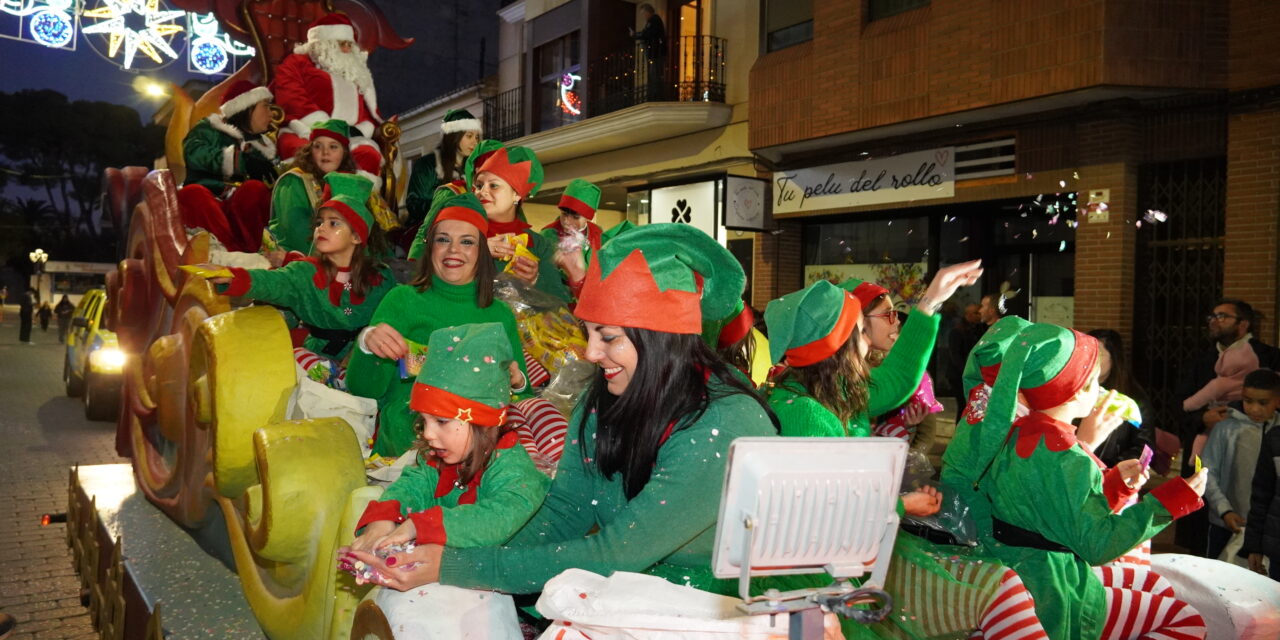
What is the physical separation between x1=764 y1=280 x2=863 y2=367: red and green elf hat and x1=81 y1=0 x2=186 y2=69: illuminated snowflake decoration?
49.0 ft

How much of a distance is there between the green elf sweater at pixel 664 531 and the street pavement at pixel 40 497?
10.9 ft

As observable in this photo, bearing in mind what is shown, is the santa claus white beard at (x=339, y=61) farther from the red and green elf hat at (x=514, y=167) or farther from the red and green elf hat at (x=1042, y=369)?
the red and green elf hat at (x=1042, y=369)

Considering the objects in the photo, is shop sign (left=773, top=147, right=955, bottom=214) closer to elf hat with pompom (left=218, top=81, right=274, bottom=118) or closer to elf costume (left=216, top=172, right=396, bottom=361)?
elf hat with pompom (left=218, top=81, right=274, bottom=118)

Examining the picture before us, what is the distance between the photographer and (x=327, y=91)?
230 inches

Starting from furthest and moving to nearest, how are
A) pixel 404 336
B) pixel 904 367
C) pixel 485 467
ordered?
pixel 404 336 < pixel 904 367 < pixel 485 467

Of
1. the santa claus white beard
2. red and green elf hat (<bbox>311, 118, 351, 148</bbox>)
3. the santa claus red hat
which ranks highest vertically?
the santa claus red hat

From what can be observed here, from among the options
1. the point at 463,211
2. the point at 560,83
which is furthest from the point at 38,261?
the point at 463,211

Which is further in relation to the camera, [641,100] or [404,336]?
[641,100]

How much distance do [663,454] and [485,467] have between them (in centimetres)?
74

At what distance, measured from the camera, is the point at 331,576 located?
278 centimetres

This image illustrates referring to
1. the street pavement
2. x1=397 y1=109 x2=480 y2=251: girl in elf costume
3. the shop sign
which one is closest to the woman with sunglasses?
x1=397 y1=109 x2=480 y2=251: girl in elf costume

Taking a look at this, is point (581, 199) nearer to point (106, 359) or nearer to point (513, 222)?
point (513, 222)

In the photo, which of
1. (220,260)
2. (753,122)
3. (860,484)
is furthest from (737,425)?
(753,122)

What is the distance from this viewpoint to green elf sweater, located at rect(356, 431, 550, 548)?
2086 mm
